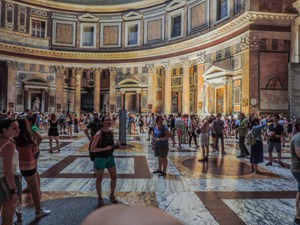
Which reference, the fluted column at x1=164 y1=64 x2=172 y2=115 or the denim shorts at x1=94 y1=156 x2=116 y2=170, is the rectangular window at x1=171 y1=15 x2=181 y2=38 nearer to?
the fluted column at x1=164 y1=64 x2=172 y2=115

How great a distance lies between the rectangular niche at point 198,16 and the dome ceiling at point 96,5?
652cm

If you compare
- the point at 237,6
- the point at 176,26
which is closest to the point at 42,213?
the point at 237,6

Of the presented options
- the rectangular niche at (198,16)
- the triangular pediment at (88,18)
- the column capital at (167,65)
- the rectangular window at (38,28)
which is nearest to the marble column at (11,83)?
the rectangular window at (38,28)

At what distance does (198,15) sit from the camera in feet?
80.1

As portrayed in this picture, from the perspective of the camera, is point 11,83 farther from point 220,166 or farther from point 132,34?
point 220,166

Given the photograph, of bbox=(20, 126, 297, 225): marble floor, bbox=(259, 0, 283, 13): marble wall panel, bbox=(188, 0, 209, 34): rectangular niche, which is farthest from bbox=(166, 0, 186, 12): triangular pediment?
bbox=(20, 126, 297, 225): marble floor

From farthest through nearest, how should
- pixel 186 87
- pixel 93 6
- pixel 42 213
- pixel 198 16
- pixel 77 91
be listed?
pixel 93 6 → pixel 77 91 → pixel 186 87 → pixel 198 16 → pixel 42 213

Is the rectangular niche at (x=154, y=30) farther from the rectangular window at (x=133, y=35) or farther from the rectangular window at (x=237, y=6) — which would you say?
the rectangular window at (x=237, y=6)

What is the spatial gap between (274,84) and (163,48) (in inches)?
543

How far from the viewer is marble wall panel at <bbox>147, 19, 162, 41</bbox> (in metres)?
28.9

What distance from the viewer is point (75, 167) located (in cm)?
750

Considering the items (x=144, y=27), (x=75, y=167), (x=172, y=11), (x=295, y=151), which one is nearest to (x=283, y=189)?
(x=295, y=151)

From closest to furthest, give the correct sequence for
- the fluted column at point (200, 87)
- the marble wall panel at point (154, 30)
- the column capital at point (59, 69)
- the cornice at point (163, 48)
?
the cornice at point (163, 48) → the fluted column at point (200, 87) → the marble wall panel at point (154, 30) → the column capital at point (59, 69)

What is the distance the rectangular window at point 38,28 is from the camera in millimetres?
29455
